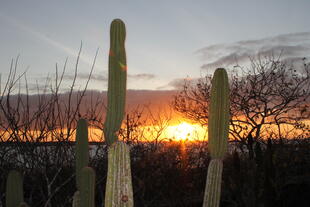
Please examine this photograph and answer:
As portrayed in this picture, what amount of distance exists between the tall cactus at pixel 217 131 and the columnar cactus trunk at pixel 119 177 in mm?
461

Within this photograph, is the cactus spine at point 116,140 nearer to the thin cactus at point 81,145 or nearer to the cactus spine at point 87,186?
the cactus spine at point 87,186

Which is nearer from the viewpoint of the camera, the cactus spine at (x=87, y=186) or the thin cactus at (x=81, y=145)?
the cactus spine at (x=87, y=186)

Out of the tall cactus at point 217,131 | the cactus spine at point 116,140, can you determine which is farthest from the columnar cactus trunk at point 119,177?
the tall cactus at point 217,131

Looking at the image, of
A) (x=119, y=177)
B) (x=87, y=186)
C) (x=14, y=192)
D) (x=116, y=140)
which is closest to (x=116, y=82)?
(x=116, y=140)

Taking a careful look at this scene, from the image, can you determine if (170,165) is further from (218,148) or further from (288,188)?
(218,148)

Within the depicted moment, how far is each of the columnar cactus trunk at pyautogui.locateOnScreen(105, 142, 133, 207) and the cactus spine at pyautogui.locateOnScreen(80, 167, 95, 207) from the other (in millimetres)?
529

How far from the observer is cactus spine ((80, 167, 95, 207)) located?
6.37 feet

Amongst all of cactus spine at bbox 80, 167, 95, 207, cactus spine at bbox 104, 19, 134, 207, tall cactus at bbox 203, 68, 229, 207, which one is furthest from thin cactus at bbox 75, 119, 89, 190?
tall cactus at bbox 203, 68, 229, 207

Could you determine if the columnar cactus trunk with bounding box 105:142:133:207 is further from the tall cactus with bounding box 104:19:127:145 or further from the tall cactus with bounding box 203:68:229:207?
the tall cactus with bounding box 203:68:229:207

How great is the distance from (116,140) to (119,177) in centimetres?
16

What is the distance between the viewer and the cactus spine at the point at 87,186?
1942 mm

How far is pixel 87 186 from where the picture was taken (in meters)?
1.97

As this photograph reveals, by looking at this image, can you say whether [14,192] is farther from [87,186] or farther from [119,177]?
[119,177]

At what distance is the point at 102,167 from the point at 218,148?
20.7 ft
